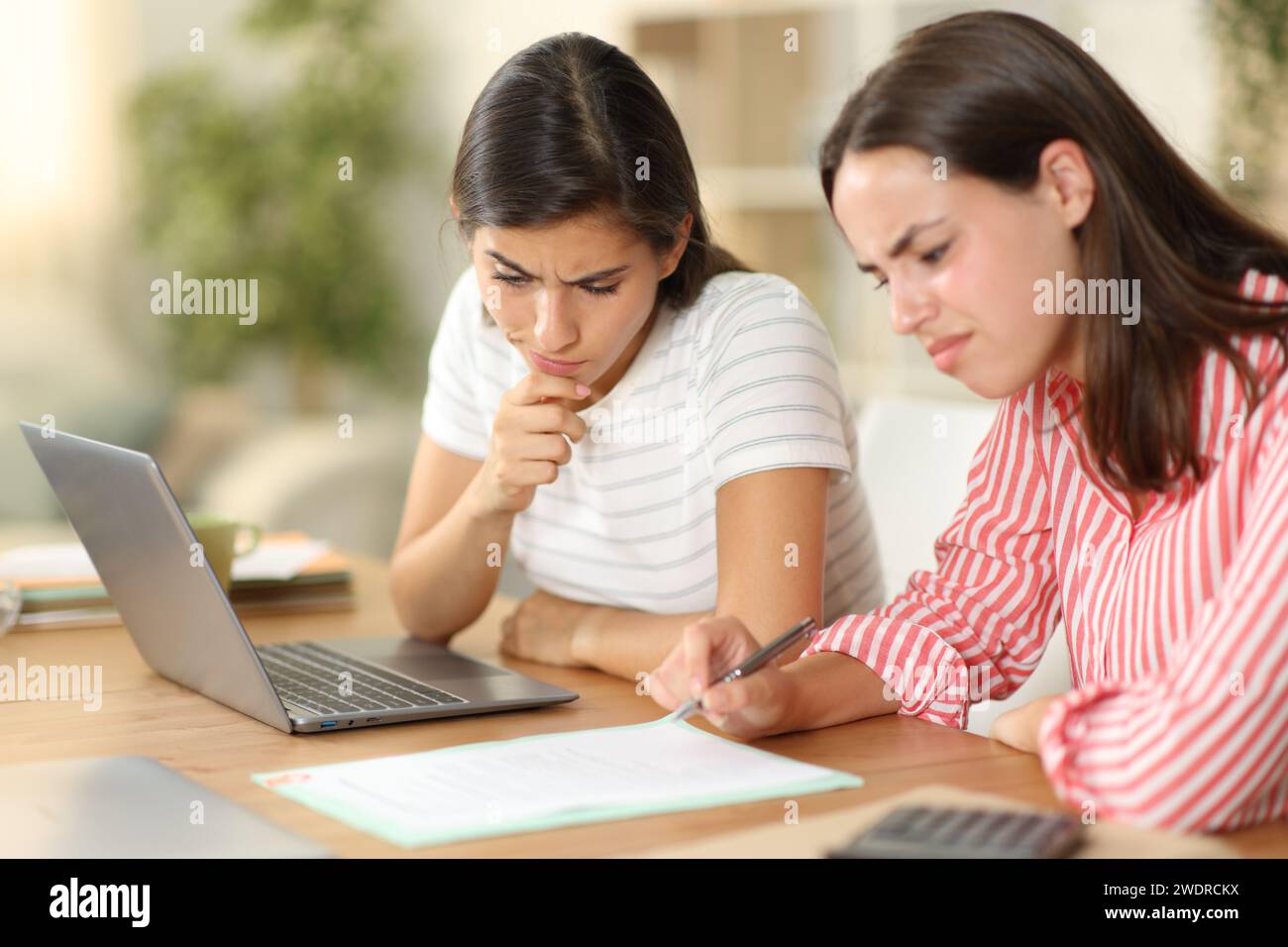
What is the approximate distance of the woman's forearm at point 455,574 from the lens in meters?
1.46

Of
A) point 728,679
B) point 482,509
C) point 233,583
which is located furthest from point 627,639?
point 233,583

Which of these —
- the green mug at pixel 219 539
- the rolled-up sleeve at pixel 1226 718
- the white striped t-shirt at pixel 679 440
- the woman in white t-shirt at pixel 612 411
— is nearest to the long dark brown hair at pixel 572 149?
the woman in white t-shirt at pixel 612 411

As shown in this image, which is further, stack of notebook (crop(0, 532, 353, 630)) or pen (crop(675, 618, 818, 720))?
stack of notebook (crop(0, 532, 353, 630))

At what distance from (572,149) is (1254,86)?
193 centimetres

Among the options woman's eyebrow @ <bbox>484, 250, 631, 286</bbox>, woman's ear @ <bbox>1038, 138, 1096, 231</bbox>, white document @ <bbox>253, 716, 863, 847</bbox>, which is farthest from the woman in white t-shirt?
woman's ear @ <bbox>1038, 138, 1096, 231</bbox>

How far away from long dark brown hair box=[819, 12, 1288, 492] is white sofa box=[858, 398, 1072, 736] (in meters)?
0.68

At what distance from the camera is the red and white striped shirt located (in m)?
0.82

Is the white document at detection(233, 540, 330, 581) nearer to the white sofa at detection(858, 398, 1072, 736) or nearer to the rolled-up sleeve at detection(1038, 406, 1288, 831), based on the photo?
the white sofa at detection(858, 398, 1072, 736)

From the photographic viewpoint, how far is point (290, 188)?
4.04 metres

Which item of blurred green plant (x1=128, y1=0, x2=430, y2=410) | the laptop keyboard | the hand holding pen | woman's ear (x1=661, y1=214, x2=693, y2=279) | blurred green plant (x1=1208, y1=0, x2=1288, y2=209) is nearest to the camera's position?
the hand holding pen

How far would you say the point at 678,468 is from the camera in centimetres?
147

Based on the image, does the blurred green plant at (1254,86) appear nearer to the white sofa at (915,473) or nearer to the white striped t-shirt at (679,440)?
the white sofa at (915,473)

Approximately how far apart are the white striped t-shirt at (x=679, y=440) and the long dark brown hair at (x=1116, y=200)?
0.37 meters
